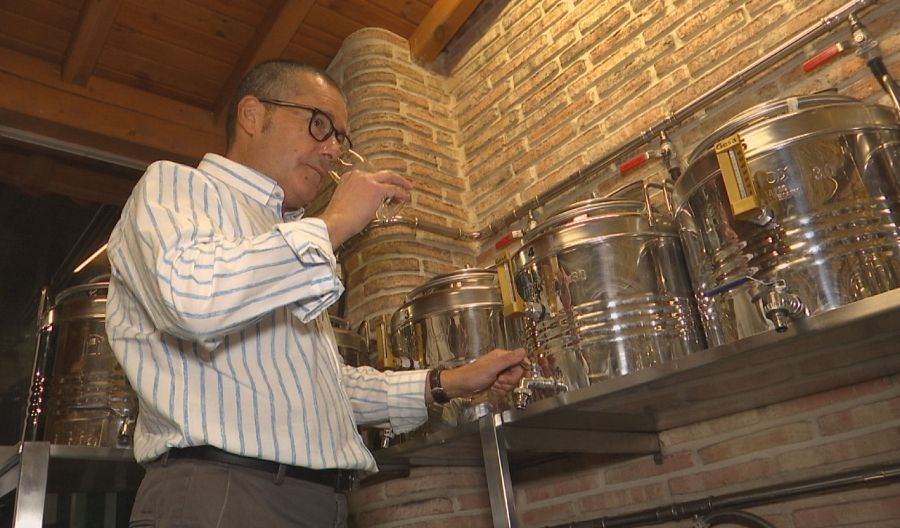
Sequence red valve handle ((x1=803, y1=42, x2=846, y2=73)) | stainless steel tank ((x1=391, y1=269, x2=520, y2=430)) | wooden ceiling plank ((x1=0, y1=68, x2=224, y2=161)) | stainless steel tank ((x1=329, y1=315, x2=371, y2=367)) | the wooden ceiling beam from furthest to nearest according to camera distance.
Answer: the wooden ceiling beam
wooden ceiling plank ((x1=0, y1=68, x2=224, y2=161))
stainless steel tank ((x1=329, y1=315, x2=371, y2=367))
stainless steel tank ((x1=391, y1=269, x2=520, y2=430))
red valve handle ((x1=803, y1=42, x2=846, y2=73))

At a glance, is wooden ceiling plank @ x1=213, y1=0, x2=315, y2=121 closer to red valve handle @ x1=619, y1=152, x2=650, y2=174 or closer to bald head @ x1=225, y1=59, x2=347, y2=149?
bald head @ x1=225, y1=59, x2=347, y2=149

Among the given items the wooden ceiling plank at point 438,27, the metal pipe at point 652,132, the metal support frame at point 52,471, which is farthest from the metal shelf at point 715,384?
the wooden ceiling plank at point 438,27

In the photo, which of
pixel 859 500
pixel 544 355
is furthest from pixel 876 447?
pixel 544 355

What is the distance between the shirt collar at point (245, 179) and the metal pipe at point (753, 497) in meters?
1.20

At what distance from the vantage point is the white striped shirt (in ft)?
3.56

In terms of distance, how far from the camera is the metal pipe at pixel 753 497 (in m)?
1.56

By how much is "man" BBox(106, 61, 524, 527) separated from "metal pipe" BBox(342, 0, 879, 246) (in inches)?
19.2

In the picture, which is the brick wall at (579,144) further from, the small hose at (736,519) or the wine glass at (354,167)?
the wine glass at (354,167)

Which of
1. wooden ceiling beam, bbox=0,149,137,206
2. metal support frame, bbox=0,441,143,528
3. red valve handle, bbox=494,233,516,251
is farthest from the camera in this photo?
wooden ceiling beam, bbox=0,149,137,206

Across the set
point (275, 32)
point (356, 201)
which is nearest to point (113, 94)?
point (275, 32)

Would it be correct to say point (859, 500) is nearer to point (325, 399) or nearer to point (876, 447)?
point (876, 447)

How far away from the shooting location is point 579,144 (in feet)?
8.02

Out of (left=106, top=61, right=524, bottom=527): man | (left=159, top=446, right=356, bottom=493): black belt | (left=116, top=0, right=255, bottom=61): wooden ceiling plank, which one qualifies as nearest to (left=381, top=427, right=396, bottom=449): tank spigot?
(left=106, top=61, right=524, bottom=527): man

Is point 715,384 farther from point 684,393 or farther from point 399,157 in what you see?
point 399,157
